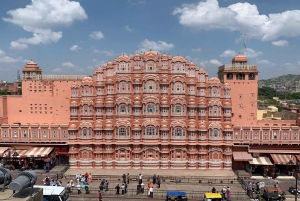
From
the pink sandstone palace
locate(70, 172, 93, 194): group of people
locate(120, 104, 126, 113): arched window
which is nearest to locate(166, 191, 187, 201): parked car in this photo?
locate(70, 172, 93, 194): group of people

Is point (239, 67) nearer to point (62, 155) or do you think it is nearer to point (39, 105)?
point (62, 155)

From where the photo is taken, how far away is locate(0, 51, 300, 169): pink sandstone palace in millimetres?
38156

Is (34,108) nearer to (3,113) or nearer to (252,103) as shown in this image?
(3,113)

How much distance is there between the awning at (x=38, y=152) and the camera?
3750 centimetres

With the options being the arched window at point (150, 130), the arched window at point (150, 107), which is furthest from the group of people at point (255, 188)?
the arched window at point (150, 107)

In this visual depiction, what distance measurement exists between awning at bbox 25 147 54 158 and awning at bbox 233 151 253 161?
2462 cm

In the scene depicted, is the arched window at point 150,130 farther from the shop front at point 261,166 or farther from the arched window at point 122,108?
the shop front at point 261,166

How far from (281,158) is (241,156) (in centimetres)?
495

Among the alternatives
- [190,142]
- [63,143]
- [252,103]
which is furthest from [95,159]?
[252,103]

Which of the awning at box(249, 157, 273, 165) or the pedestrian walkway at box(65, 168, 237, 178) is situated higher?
the awning at box(249, 157, 273, 165)

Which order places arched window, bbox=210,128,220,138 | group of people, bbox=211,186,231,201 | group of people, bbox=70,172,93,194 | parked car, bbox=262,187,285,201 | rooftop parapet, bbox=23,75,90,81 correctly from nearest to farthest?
parked car, bbox=262,187,285,201
group of people, bbox=211,186,231,201
group of people, bbox=70,172,93,194
arched window, bbox=210,128,220,138
rooftop parapet, bbox=23,75,90,81

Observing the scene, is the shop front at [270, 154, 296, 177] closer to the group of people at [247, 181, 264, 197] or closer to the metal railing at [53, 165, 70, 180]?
the group of people at [247, 181, 264, 197]

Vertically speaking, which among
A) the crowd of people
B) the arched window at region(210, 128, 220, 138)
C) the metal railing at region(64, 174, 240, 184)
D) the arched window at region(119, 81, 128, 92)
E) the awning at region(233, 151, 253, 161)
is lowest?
the metal railing at region(64, 174, 240, 184)

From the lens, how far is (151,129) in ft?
125
